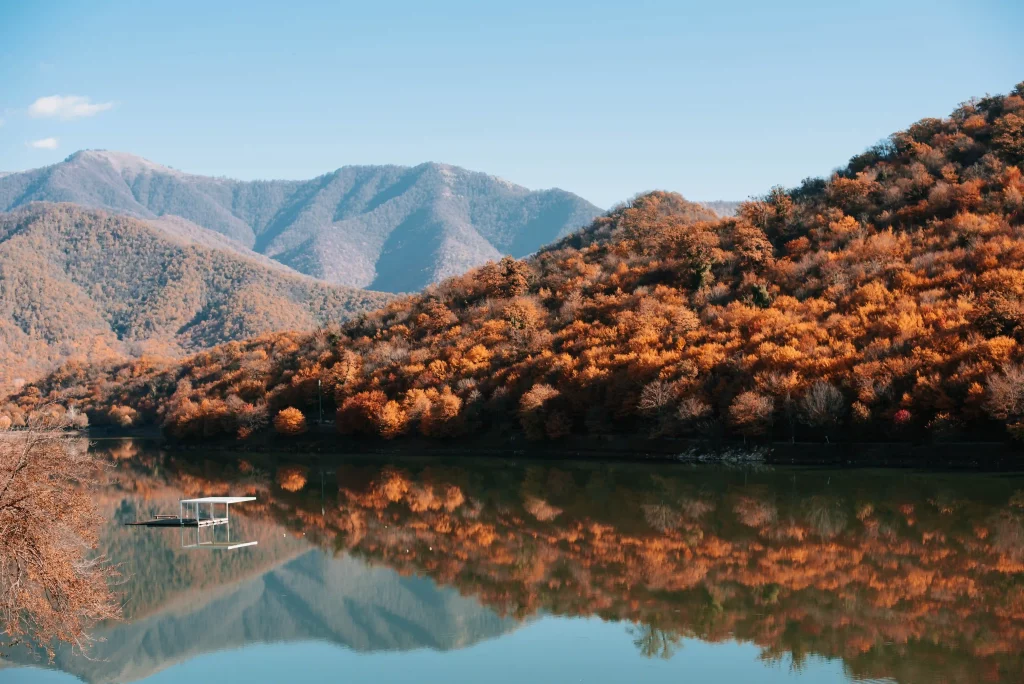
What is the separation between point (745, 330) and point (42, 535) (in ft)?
160

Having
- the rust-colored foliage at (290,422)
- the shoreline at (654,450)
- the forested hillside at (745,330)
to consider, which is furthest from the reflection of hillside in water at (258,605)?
the rust-colored foliage at (290,422)

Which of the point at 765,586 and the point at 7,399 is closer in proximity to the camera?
the point at 765,586

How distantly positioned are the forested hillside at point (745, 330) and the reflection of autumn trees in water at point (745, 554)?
618cm

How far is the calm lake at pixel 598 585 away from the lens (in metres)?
20.0

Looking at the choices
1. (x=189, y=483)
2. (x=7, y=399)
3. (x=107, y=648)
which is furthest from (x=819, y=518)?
(x=7, y=399)

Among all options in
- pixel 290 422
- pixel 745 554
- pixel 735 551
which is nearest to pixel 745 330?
pixel 735 551

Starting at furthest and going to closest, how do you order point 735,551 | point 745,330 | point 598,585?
point 745,330 → point 735,551 → point 598,585

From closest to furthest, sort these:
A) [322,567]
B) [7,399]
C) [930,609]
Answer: [930,609], [322,567], [7,399]

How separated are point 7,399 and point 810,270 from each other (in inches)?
3983

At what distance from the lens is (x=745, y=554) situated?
94.2 ft

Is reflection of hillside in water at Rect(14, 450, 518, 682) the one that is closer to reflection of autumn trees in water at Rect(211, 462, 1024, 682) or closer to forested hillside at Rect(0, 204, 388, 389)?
reflection of autumn trees in water at Rect(211, 462, 1024, 682)

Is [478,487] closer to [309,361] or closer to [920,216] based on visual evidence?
[920,216]

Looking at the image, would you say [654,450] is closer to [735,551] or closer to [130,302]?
[735,551]

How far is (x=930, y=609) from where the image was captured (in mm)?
21906
